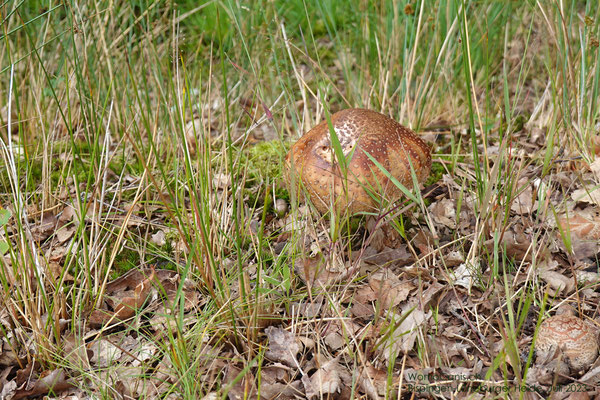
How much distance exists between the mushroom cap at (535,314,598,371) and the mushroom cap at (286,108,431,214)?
796mm

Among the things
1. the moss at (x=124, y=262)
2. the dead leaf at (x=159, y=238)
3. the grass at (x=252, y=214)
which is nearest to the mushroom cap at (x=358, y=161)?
the grass at (x=252, y=214)

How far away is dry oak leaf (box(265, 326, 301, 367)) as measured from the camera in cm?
214

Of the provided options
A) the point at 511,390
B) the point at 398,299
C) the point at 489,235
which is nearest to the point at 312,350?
the point at 398,299

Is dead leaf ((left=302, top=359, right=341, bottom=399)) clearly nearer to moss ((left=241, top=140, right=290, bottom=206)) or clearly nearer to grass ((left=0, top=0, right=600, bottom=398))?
grass ((left=0, top=0, right=600, bottom=398))

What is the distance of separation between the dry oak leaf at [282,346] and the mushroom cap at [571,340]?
3.03 feet

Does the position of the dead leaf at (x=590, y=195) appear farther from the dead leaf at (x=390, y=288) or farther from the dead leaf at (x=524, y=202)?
the dead leaf at (x=390, y=288)

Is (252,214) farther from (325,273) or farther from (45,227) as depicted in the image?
(45,227)

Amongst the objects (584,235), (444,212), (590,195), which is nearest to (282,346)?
(444,212)

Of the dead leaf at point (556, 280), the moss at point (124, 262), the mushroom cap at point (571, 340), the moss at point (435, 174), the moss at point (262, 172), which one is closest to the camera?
the mushroom cap at point (571, 340)

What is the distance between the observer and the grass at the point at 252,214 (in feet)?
6.87

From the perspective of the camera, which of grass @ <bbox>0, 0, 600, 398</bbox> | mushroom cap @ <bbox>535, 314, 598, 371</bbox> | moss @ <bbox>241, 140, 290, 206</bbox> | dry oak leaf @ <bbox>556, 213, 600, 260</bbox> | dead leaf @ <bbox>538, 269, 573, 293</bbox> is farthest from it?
moss @ <bbox>241, 140, 290, 206</bbox>

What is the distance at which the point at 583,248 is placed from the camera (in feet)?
8.16

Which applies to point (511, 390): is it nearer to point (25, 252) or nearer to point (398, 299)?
point (398, 299)

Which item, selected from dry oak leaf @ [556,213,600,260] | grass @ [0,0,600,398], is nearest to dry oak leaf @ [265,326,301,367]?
grass @ [0,0,600,398]
